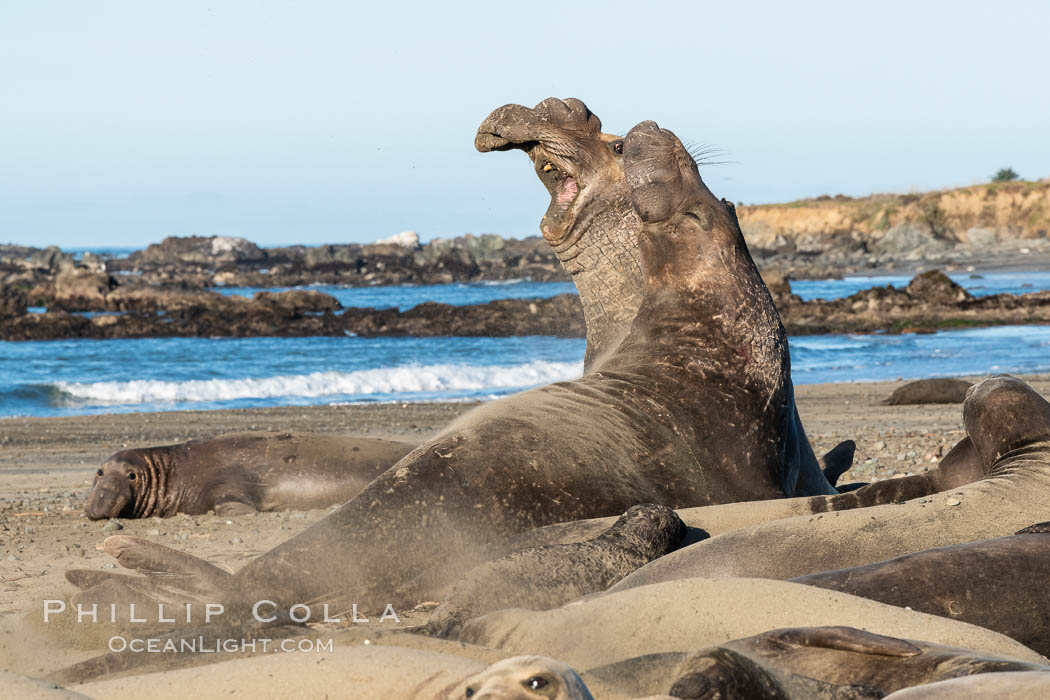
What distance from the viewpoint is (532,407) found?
557cm

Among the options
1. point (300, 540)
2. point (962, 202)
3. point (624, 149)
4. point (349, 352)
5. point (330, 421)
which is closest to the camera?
point (300, 540)

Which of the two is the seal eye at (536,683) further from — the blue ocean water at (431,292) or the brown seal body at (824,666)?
the blue ocean water at (431,292)

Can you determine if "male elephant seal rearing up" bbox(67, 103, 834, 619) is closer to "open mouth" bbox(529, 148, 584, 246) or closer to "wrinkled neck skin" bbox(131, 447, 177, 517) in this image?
"open mouth" bbox(529, 148, 584, 246)

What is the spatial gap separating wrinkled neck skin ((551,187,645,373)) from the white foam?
12.2 m

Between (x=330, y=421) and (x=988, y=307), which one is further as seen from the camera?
(x=988, y=307)

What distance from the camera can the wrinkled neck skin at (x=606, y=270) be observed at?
22.2 feet

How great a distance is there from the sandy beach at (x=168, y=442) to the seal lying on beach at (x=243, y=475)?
223 mm

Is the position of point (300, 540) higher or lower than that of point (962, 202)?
lower

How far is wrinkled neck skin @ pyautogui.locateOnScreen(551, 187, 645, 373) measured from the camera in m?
6.78

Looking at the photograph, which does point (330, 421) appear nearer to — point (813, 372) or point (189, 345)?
point (813, 372)

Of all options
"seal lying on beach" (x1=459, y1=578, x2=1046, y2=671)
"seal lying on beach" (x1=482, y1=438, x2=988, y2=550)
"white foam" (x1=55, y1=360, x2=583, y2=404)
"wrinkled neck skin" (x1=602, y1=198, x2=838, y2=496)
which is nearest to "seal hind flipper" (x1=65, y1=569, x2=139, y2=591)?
"seal lying on beach" (x1=482, y1=438, x2=988, y2=550)

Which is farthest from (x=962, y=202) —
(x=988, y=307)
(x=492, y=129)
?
(x=492, y=129)

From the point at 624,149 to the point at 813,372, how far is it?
15.4 metres

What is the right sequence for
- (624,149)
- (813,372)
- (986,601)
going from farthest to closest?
1. (813,372)
2. (624,149)
3. (986,601)
